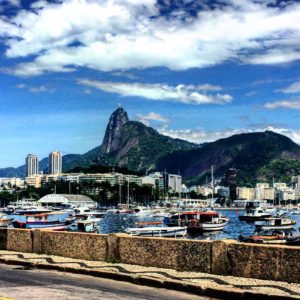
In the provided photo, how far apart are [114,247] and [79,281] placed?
3.38 m

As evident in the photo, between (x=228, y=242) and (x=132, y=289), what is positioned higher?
(x=228, y=242)

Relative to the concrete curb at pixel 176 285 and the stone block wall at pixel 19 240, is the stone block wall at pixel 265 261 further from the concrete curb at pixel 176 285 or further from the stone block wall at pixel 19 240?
the stone block wall at pixel 19 240

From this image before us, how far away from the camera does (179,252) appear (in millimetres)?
18594

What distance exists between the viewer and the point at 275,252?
53.8 feet

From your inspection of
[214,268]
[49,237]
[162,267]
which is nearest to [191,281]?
[214,268]

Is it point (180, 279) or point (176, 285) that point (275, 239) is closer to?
point (180, 279)

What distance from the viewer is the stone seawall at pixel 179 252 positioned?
16359 mm

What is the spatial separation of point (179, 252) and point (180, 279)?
1.94 metres

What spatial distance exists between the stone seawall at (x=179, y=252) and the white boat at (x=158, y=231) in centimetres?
4996

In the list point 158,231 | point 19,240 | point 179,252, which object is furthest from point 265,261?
point 158,231

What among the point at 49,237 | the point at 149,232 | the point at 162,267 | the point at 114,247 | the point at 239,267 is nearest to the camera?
the point at 239,267

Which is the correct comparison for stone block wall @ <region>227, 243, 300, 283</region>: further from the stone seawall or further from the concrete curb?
the concrete curb

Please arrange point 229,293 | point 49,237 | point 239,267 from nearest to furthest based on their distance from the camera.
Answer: point 229,293
point 239,267
point 49,237

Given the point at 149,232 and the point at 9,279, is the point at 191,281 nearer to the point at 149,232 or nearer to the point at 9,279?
the point at 9,279
